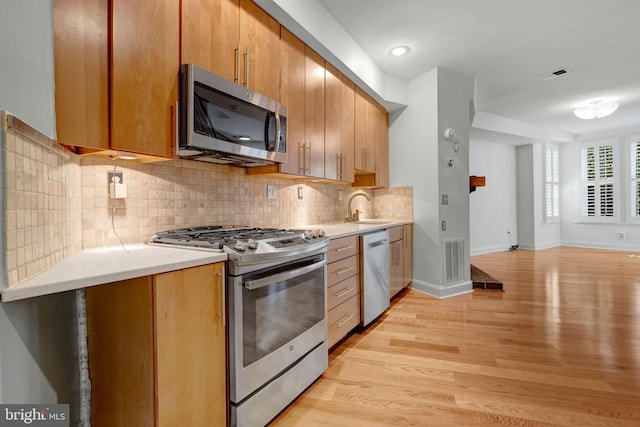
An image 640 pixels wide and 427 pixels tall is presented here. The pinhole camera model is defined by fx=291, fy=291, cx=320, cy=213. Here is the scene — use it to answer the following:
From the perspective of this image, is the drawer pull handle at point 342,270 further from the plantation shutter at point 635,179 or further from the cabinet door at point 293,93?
the plantation shutter at point 635,179

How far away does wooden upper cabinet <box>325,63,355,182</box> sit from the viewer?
2629mm

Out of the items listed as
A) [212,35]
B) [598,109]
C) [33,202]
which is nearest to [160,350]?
[33,202]

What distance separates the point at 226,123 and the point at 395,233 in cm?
215

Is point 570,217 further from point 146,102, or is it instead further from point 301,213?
point 146,102

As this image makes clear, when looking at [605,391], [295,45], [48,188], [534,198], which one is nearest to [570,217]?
[534,198]

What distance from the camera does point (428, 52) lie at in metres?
3.06

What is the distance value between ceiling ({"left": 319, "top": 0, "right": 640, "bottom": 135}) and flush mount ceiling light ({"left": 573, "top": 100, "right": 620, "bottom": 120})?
0.19 m

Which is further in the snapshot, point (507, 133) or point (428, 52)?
point (507, 133)

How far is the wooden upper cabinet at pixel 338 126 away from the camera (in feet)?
8.63

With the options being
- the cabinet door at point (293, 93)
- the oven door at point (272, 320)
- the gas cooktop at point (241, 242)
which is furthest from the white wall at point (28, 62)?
the cabinet door at point (293, 93)

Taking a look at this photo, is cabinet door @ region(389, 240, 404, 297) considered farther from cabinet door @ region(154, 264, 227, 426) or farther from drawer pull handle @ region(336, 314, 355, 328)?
cabinet door @ region(154, 264, 227, 426)

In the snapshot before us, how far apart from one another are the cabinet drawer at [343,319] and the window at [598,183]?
289 inches

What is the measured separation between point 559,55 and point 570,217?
5423 mm

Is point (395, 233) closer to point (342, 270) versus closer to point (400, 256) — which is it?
point (400, 256)
